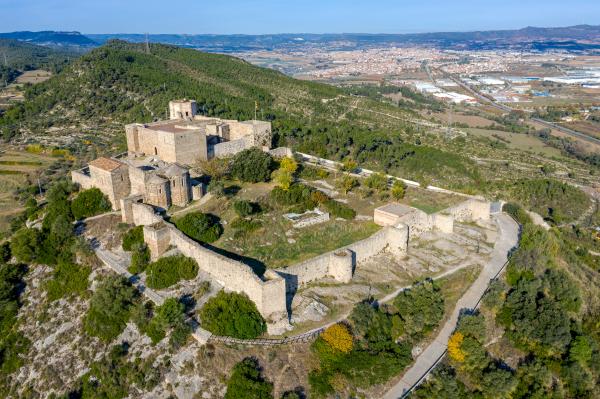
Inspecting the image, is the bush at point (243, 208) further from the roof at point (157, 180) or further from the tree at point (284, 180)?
the roof at point (157, 180)

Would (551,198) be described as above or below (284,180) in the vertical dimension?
below

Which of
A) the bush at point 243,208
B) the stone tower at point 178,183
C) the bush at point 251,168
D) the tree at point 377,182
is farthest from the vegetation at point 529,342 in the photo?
the stone tower at point 178,183

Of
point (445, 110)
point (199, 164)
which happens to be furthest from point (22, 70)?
point (199, 164)

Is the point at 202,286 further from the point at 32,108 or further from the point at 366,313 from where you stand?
the point at 32,108

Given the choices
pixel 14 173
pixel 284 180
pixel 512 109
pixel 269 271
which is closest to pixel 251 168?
pixel 284 180

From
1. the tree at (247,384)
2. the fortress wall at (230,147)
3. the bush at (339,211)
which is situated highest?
the fortress wall at (230,147)

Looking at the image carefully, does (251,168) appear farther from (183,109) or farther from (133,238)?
(183,109)

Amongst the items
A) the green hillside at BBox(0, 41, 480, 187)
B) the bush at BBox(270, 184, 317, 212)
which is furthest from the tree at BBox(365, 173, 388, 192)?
the green hillside at BBox(0, 41, 480, 187)
